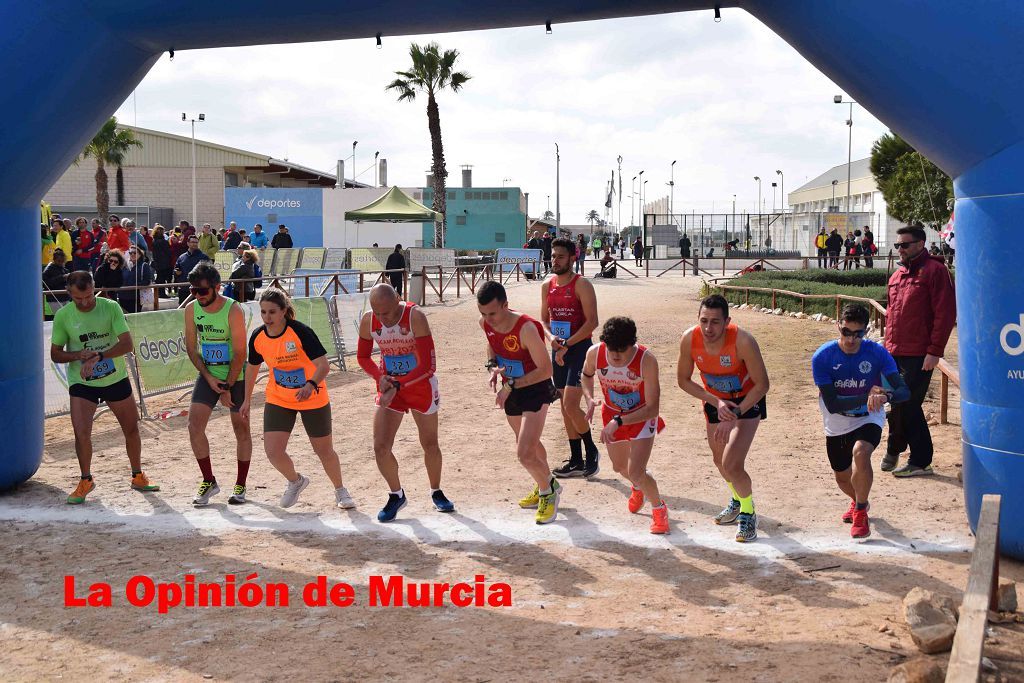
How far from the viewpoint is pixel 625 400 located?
6.46 meters

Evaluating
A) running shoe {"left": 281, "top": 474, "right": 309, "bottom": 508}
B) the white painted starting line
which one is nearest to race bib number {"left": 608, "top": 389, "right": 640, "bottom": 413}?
the white painted starting line

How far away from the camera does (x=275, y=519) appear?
279 inches

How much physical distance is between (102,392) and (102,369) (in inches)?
7.7

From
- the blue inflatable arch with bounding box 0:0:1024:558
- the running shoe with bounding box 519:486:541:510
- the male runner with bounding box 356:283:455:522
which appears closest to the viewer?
the blue inflatable arch with bounding box 0:0:1024:558

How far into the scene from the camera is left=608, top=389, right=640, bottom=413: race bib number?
6441 mm

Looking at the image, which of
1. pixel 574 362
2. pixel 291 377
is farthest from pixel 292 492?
pixel 574 362

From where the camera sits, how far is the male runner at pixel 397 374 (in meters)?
6.89

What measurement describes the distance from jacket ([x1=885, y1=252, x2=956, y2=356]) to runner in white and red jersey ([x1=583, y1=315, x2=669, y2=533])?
2479 mm

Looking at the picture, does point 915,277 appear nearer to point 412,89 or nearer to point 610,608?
point 610,608

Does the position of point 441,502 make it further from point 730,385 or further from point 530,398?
point 730,385

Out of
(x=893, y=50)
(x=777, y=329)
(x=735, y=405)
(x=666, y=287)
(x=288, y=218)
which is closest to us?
(x=893, y=50)

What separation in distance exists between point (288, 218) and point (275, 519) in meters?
33.7

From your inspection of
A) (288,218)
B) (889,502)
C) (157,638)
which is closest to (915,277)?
(889,502)

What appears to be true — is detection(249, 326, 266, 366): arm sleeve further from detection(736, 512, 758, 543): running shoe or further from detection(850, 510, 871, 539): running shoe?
detection(850, 510, 871, 539): running shoe
